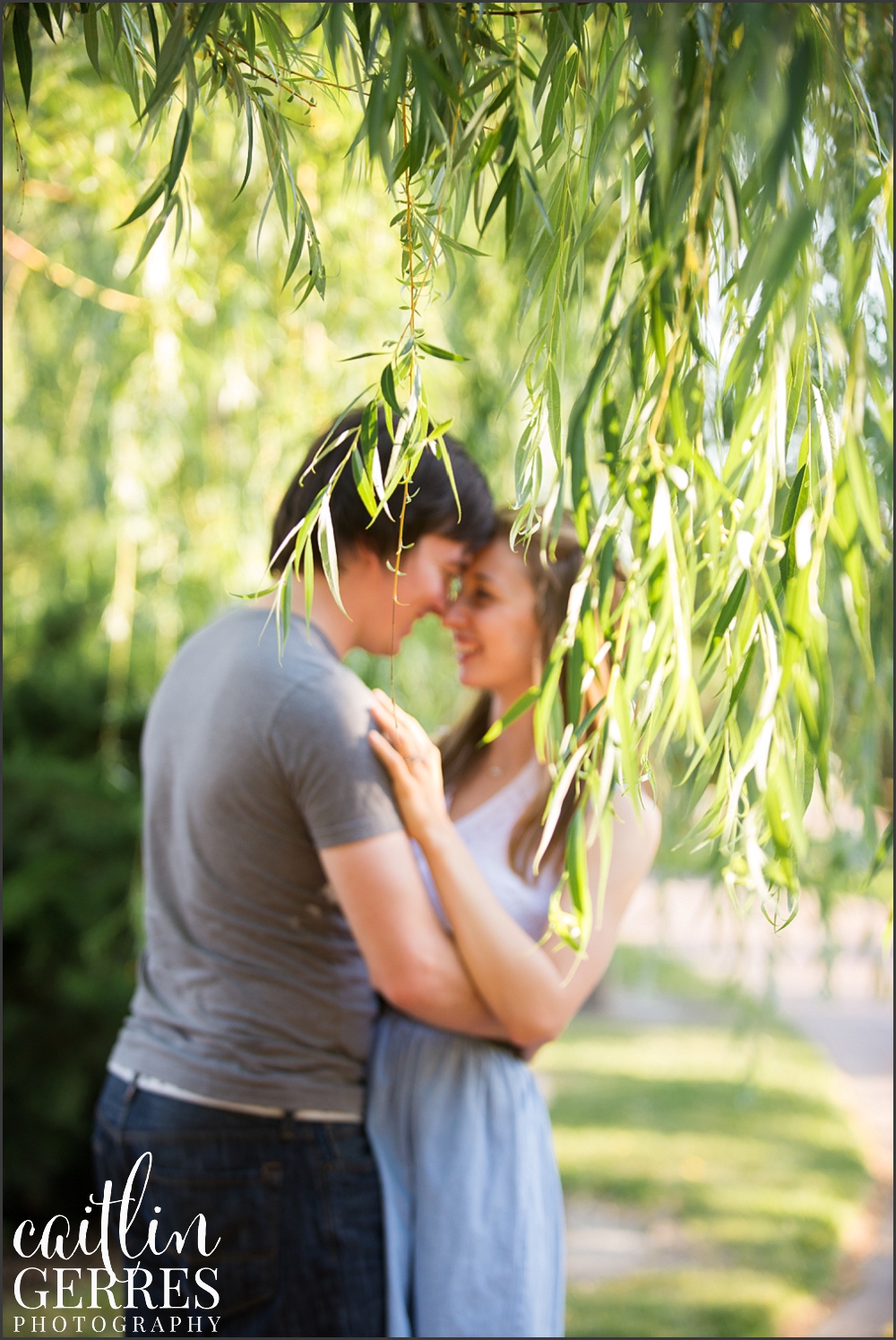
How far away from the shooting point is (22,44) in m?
0.90

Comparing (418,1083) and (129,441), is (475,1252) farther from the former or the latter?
(129,441)

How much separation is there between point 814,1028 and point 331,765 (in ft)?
19.4

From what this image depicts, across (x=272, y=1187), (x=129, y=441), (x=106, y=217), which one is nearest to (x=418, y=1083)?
(x=272, y=1187)

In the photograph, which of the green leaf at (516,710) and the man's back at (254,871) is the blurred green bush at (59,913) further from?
the green leaf at (516,710)

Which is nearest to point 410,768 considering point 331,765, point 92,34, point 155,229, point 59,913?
point 331,765

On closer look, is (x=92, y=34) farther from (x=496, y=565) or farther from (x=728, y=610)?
(x=496, y=565)

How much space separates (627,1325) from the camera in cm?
324

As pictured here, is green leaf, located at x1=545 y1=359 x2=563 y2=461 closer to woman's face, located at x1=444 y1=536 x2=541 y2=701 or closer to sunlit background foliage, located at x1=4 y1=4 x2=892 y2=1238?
sunlit background foliage, located at x1=4 y1=4 x2=892 y2=1238

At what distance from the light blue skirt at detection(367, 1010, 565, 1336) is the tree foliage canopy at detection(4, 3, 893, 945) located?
0.70 meters

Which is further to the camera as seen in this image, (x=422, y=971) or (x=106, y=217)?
(x=106, y=217)

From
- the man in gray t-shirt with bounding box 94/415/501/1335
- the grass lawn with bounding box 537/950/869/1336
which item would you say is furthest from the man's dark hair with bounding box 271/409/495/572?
the grass lawn with bounding box 537/950/869/1336

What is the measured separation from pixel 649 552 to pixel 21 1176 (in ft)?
10.5

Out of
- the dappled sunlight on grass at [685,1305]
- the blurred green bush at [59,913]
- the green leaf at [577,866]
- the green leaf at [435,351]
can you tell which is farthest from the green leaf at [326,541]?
the dappled sunlight on grass at [685,1305]

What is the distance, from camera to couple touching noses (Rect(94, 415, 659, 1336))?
123 cm
